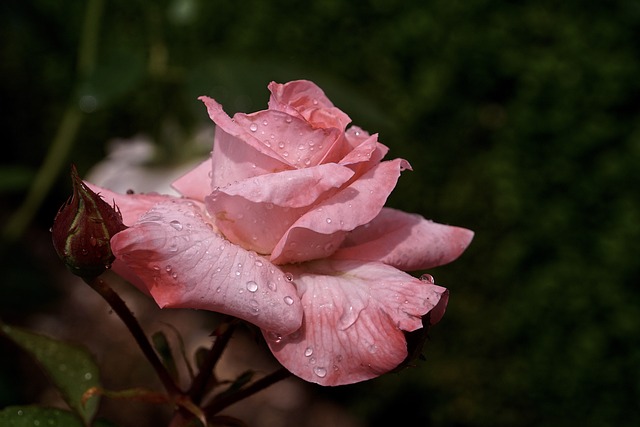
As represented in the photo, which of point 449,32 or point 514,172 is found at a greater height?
point 449,32

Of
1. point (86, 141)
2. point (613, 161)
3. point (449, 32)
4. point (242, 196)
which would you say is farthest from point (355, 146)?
point (86, 141)

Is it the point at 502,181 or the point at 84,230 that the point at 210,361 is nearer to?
the point at 84,230

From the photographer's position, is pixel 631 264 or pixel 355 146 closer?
pixel 355 146

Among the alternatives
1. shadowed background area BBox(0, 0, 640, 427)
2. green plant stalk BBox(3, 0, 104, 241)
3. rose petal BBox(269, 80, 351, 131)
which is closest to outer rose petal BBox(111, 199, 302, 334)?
rose petal BBox(269, 80, 351, 131)

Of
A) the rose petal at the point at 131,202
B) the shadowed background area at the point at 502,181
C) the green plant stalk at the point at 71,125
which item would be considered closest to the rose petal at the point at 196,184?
the rose petal at the point at 131,202

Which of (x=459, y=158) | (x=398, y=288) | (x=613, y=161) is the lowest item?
(x=459, y=158)

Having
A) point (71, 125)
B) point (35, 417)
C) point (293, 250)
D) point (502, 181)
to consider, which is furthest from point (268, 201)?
point (502, 181)

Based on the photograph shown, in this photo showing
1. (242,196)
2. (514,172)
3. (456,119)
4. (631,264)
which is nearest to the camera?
(242,196)

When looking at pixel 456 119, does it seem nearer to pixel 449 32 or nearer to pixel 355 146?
pixel 449 32
